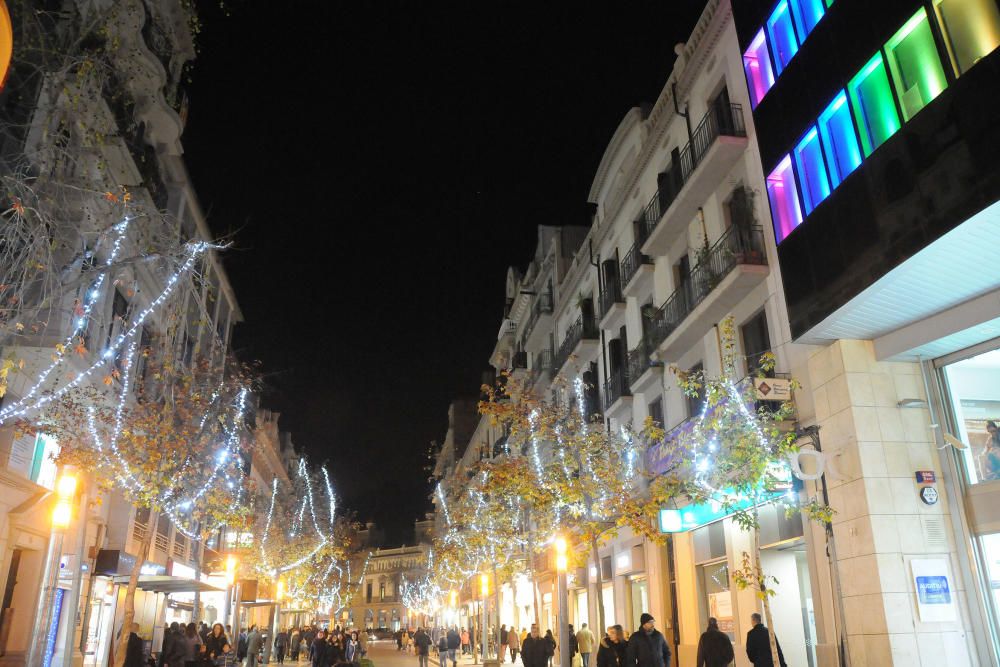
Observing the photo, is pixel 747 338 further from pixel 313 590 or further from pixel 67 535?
pixel 313 590

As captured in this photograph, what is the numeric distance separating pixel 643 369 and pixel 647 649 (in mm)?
12124

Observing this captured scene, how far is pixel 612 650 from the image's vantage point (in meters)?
13.5

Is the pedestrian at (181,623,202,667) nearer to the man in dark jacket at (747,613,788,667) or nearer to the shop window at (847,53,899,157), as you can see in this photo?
the man in dark jacket at (747,613,788,667)

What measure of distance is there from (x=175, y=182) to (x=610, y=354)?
1765 cm

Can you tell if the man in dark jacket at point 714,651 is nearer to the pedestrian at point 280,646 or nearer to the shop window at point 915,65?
the shop window at point 915,65

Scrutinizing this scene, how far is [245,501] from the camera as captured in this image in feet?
114

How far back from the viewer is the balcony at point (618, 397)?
2522cm

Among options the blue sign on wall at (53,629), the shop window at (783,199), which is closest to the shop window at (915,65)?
the shop window at (783,199)

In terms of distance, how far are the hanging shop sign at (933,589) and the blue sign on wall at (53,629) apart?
19615mm

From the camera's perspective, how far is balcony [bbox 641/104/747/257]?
17.8m

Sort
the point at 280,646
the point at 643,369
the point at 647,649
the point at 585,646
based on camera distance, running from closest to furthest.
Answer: the point at 647,649 → the point at 585,646 → the point at 643,369 → the point at 280,646

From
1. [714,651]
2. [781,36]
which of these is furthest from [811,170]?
[714,651]

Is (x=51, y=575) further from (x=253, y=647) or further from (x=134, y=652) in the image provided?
(x=253, y=647)

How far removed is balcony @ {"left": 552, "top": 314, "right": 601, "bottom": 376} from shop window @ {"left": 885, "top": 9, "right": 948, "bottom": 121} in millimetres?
17608
